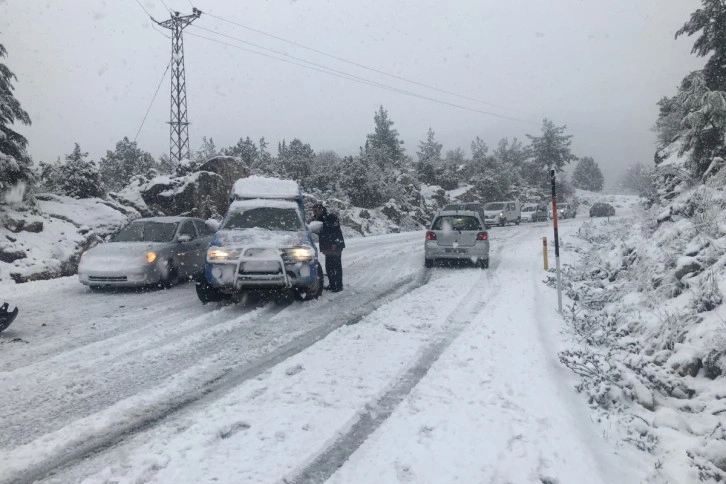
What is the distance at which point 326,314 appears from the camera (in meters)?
7.52

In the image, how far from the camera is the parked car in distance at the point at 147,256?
373 inches

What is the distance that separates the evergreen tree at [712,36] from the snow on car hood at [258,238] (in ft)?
46.2

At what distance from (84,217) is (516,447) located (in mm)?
16308

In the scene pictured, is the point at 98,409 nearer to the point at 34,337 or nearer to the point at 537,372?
the point at 34,337

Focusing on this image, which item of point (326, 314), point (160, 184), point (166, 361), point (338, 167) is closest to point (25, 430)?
point (166, 361)

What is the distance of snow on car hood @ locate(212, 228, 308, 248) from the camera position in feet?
25.8

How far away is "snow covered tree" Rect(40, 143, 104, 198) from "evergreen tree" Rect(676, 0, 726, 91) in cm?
2083

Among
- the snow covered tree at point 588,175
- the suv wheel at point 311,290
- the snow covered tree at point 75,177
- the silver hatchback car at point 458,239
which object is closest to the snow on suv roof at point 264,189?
the suv wheel at point 311,290

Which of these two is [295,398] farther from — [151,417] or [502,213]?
[502,213]

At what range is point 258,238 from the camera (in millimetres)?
8031

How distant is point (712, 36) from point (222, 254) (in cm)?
1632

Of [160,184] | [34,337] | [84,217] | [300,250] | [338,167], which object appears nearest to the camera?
[34,337]

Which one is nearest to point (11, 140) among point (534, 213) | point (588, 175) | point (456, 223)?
point (456, 223)

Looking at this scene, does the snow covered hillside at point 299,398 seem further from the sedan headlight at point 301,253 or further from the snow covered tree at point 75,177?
the snow covered tree at point 75,177
